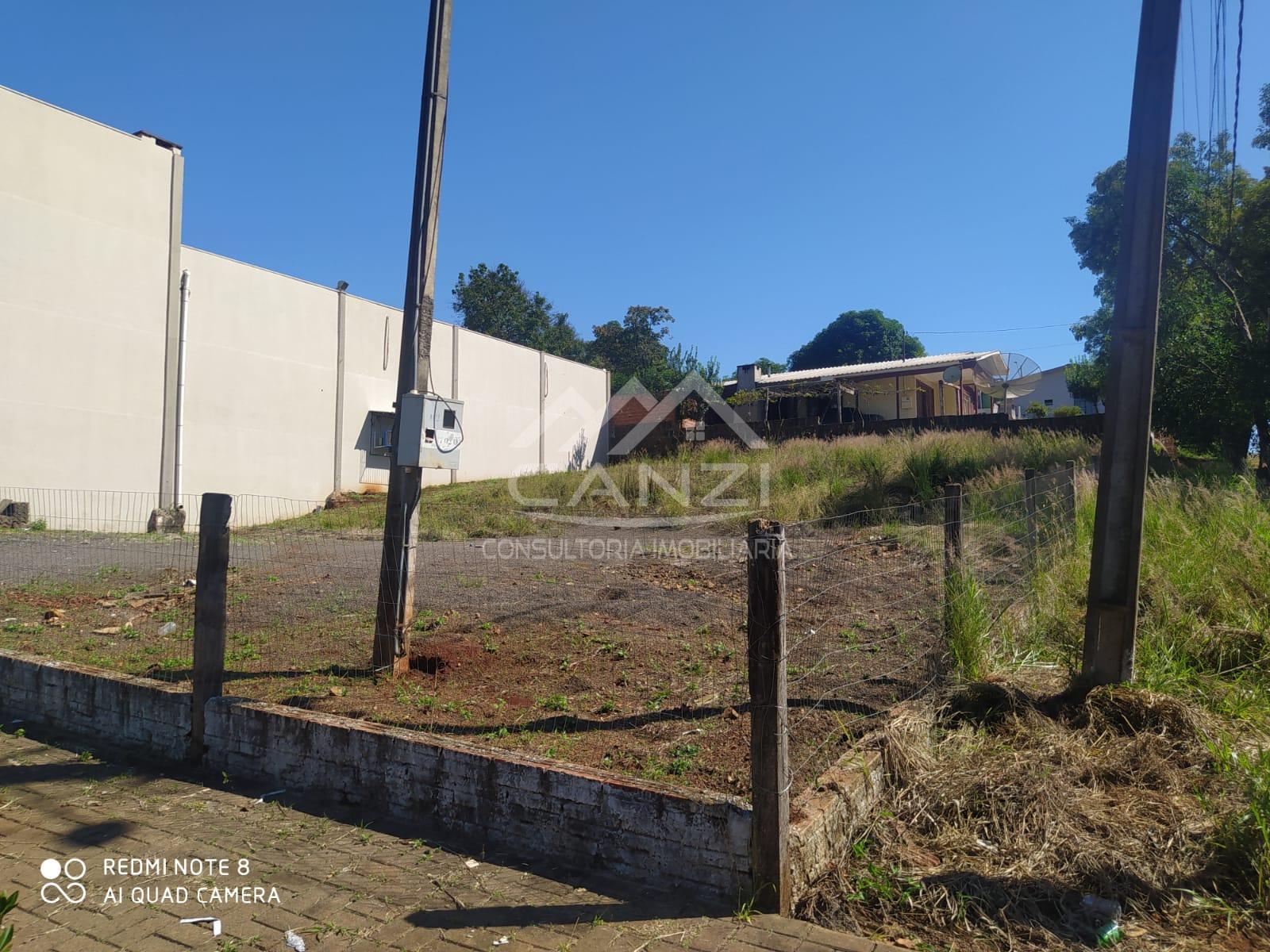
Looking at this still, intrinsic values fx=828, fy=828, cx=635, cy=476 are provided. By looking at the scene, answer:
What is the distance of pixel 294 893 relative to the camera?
10.1ft

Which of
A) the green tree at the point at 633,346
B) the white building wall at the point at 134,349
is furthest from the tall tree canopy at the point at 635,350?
the white building wall at the point at 134,349

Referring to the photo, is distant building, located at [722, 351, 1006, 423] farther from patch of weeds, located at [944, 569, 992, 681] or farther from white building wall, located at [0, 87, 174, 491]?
patch of weeds, located at [944, 569, 992, 681]

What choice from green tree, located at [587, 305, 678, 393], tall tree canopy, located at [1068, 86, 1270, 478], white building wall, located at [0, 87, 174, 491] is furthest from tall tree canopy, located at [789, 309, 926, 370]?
white building wall, located at [0, 87, 174, 491]

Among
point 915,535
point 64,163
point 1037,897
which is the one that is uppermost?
point 64,163

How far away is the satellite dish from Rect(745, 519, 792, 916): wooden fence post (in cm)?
2108

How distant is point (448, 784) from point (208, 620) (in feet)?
5.95

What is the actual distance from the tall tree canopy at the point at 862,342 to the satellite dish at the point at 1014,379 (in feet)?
66.4

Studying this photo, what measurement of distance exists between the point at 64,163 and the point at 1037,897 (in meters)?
18.6

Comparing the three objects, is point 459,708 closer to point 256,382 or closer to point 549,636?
point 549,636

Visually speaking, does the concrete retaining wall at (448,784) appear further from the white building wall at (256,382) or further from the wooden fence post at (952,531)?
the white building wall at (256,382)

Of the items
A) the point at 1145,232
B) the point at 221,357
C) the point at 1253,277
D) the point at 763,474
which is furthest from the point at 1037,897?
the point at 221,357

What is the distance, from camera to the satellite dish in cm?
2314

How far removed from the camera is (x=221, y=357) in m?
17.8

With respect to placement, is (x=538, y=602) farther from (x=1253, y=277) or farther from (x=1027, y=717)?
(x=1253, y=277)
